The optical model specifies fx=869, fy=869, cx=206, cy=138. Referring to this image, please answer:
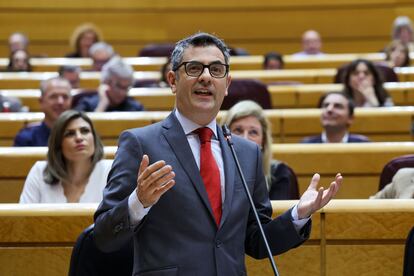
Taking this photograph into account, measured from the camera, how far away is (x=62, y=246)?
171 centimetres

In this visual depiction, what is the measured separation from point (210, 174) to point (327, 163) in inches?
52.1

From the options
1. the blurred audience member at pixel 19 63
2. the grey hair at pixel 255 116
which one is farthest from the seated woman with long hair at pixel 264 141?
the blurred audience member at pixel 19 63

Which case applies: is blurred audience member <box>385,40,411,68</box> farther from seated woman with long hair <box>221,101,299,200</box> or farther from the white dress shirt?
the white dress shirt

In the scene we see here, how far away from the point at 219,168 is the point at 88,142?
3.66ft

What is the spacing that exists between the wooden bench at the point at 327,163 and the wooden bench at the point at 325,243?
79 cm

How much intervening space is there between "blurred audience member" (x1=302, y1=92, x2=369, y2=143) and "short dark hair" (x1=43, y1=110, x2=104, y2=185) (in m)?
0.85

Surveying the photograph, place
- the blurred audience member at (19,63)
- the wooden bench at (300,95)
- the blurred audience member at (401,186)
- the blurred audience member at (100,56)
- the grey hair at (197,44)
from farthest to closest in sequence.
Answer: the blurred audience member at (19,63), the blurred audience member at (100,56), the wooden bench at (300,95), the blurred audience member at (401,186), the grey hair at (197,44)

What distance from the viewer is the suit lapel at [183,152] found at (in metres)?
1.21

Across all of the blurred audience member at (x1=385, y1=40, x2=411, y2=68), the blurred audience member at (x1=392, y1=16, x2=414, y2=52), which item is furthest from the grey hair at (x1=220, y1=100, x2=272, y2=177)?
the blurred audience member at (x1=392, y1=16, x2=414, y2=52)

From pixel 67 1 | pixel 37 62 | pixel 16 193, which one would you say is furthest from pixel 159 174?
Result: pixel 67 1

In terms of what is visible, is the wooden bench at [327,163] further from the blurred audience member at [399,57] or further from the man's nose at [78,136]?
the blurred audience member at [399,57]

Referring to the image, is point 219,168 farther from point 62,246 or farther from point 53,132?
point 53,132

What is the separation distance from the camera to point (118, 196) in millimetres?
1212

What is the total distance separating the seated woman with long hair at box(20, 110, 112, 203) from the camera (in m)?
2.25
